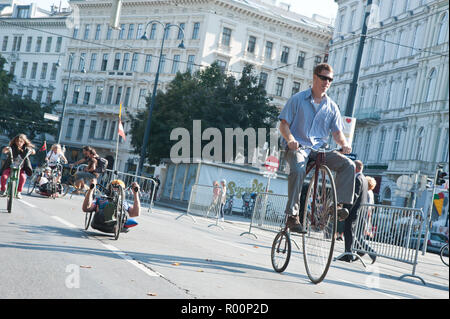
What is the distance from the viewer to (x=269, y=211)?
58.7ft

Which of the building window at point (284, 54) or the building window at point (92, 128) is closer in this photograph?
the building window at point (284, 54)

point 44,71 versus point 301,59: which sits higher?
point 301,59

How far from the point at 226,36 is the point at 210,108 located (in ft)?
78.0

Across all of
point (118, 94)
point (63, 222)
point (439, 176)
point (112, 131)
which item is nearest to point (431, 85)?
point (439, 176)

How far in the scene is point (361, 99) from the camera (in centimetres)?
5953

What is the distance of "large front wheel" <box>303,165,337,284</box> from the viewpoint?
7012mm

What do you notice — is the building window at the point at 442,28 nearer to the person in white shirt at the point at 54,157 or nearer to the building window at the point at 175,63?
the building window at the point at 175,63

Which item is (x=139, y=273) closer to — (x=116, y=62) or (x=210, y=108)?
(x=210, y=108)

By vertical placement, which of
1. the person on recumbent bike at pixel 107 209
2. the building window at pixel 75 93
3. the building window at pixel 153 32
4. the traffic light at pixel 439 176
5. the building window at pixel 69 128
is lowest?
the person on recumbent bike at pixel 107 209

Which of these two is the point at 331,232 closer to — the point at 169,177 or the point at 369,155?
the point at 169,177

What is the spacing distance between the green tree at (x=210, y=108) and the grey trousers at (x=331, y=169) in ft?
132

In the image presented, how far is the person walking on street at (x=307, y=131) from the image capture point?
7.28 meters

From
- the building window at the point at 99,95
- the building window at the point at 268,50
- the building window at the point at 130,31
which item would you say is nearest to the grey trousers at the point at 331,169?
the building window at the point at 130,31
